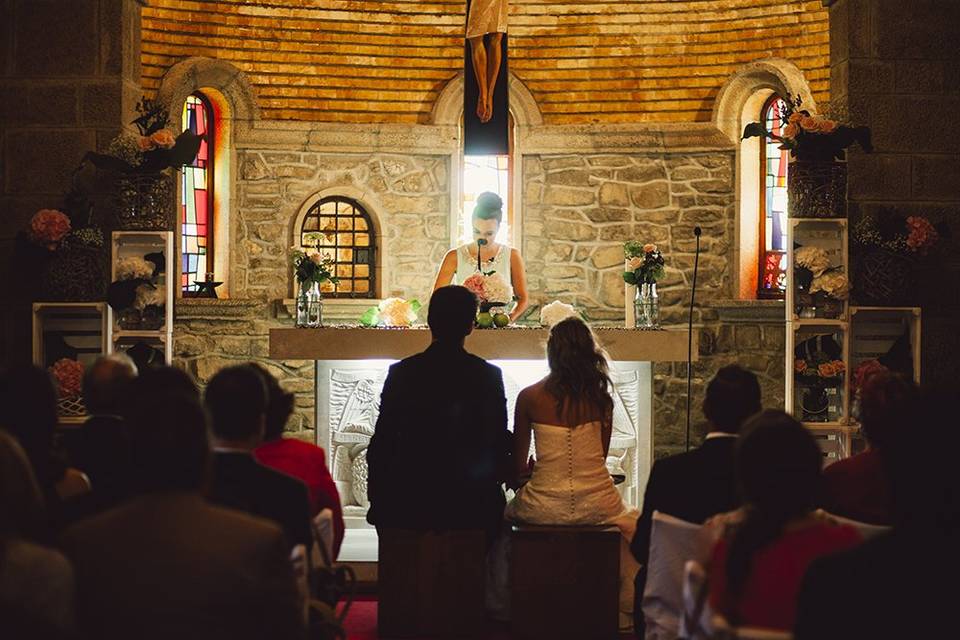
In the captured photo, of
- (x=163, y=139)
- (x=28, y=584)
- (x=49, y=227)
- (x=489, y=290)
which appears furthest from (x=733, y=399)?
(x=49, y=227)

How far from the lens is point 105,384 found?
3961mm

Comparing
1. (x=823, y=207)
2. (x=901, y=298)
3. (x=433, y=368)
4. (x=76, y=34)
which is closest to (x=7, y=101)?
(x=76, y=34)

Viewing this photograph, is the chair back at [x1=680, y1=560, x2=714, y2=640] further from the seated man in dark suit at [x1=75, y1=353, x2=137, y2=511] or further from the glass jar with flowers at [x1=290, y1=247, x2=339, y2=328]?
the glass jar with flowers at [x1=290, y1=247, x2=339, y2=328]

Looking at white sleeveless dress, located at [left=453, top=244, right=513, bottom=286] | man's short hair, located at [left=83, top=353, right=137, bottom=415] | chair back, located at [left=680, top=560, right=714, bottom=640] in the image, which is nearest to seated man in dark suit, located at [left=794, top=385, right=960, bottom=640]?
chair back, located at [left=680, top=560, right=714, bottom=640]

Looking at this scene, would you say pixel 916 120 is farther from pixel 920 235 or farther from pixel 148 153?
pixel 148 153

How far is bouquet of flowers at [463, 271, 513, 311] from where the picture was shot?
6.96 metres

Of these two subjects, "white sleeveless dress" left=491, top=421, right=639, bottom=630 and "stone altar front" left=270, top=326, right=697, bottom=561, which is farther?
"stone altar front" left=270, top=326, right=697, bottom=561

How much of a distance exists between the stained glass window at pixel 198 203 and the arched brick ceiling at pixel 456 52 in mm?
486

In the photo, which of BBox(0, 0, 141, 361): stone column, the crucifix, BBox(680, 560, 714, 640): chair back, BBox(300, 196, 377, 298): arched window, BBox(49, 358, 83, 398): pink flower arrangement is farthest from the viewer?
BBox(300, 196, 377, 298): arched window

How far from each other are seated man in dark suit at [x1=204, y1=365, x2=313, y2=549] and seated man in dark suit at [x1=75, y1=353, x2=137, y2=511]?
0.27 m

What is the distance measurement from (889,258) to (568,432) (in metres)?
2.93

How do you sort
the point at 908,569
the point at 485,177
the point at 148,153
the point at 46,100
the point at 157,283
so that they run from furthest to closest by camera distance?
1. the point at 485,177
2. the point at 46,100
3. the point at 157,283
4. the point at 148,153
5. the point at 908,569

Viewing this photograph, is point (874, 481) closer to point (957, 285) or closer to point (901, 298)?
point (901, 298)

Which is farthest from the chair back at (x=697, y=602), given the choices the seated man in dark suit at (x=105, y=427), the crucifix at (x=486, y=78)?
the crucifix at (x=486, y=78)
